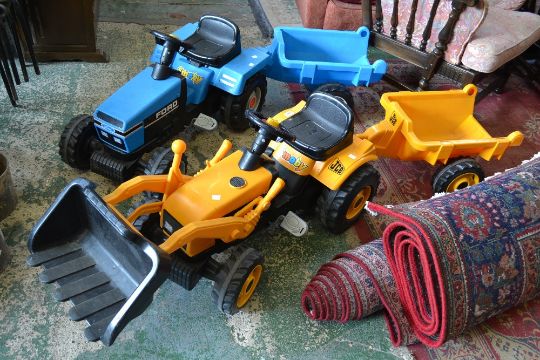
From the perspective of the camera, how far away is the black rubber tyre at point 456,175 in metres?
1.87

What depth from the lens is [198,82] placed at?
1.95 metres

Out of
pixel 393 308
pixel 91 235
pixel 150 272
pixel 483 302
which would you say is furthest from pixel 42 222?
pixel 483 302

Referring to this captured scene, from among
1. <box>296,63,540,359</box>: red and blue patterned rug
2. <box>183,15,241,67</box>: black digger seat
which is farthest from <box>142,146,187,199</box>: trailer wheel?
<box>296,63,540,359</box>: red and blue patterned rug

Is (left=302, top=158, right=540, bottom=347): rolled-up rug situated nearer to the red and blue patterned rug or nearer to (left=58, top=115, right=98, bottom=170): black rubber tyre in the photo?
the red and blue patterned rug

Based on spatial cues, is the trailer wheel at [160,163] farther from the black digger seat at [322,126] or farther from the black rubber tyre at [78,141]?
the black digger seat at [322,126]

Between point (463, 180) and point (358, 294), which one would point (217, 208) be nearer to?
point (358, 294)

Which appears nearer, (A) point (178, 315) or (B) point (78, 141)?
(A) point (178, 315)

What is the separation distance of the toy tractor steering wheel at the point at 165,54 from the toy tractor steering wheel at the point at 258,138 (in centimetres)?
52

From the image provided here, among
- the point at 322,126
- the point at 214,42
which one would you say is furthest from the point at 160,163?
the point at 214,42

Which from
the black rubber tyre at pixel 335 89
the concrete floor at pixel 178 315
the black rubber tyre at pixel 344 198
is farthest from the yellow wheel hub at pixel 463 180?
the black rubber tyre at pixel 335 89

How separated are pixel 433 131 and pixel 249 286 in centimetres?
104

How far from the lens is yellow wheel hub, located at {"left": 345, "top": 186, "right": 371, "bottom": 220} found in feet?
5.61

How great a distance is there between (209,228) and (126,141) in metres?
0.56

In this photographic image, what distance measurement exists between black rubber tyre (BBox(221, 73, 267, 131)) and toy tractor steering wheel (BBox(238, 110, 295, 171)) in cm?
56
